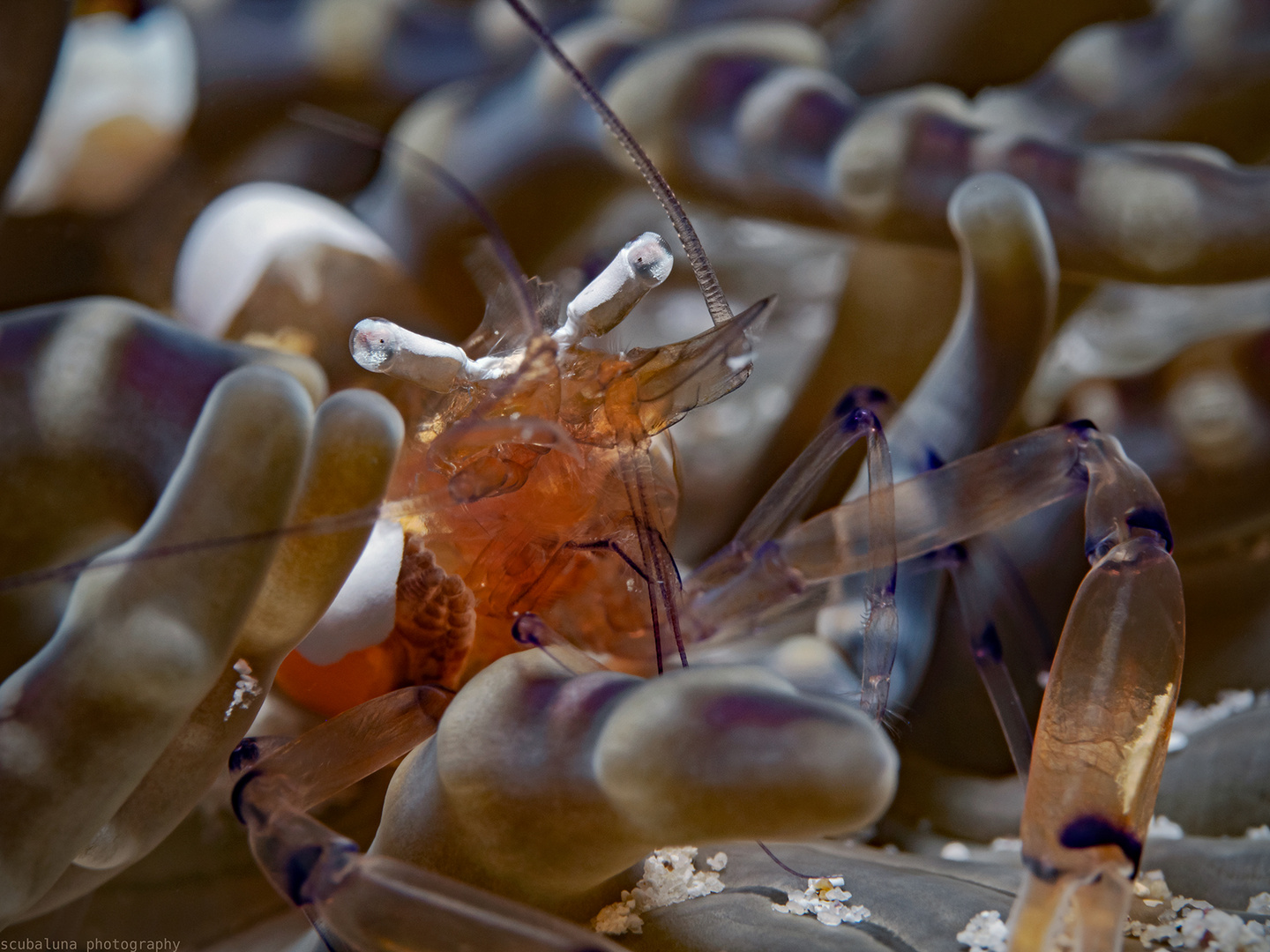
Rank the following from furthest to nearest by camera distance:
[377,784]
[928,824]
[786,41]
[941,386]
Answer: [786,41]
[941,386]
[928,824]
[377,784]

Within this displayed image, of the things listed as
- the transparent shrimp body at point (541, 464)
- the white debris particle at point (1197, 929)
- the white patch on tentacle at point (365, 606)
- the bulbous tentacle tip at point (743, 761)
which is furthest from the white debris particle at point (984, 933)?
the white patch on tentacle at point (365, 606)

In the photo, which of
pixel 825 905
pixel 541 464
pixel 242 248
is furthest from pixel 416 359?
pixel 825 905

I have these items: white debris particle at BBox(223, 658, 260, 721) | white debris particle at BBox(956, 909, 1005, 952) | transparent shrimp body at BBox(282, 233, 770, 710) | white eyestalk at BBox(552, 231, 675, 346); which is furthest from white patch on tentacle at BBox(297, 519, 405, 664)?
white debris particle at BBox(956, 909, 1005, 952)

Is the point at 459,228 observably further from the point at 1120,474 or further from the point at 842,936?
the point at 842,936

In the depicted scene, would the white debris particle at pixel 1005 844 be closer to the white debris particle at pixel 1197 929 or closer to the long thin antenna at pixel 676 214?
the white debris particle at pixel 1197 929

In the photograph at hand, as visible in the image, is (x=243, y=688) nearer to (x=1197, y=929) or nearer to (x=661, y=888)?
(x=661, y=888)

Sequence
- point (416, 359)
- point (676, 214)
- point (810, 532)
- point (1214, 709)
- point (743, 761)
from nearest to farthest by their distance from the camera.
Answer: point (743, 761), point (416, 359), point (676, 214), point (810, 532), point (1214, 709)

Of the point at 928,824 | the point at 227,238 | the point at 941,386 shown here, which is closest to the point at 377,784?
the point at 928,824
